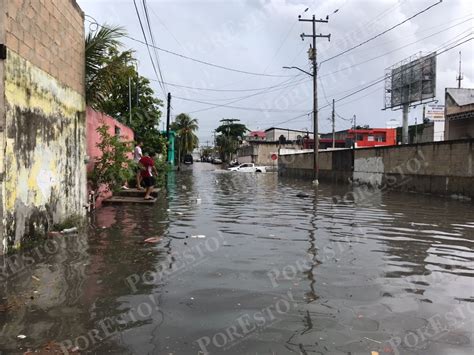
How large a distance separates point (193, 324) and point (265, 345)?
0.78m

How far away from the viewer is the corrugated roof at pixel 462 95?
37.1m

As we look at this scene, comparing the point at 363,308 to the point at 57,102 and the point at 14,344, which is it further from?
the point at 57,102

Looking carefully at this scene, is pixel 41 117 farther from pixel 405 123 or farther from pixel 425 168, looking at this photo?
pixel 405 123

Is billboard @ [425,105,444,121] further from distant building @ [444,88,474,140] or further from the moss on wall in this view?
the moss on wall

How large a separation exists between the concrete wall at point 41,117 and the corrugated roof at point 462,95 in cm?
3384

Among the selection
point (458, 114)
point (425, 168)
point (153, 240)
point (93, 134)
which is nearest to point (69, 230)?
point (153, 240)

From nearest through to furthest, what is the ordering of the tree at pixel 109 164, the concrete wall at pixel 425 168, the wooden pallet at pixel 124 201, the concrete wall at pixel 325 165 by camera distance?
the tree at pixel 109 164
the wooden pallet at pixel 124 201
the concrete wall at pixel 425 168
the concrete wall at pixel 325 165

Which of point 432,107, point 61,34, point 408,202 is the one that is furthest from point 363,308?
point 432,107

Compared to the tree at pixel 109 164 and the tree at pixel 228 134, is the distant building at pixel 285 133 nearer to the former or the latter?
the tree at pixel 228 134

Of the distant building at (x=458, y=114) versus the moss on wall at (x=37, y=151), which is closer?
the moss on wall at (x=37, y=151)

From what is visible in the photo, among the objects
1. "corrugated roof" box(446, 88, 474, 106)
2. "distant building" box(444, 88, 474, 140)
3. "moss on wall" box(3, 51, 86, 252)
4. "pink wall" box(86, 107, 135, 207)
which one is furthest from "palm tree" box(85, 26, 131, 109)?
"corrugated roof" box(446, 88, 474, 106)

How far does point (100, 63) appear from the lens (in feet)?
42.5

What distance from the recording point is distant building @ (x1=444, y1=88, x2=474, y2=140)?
109 feet

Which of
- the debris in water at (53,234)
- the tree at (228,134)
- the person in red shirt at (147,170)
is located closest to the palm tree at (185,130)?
the tree at (228,134)
